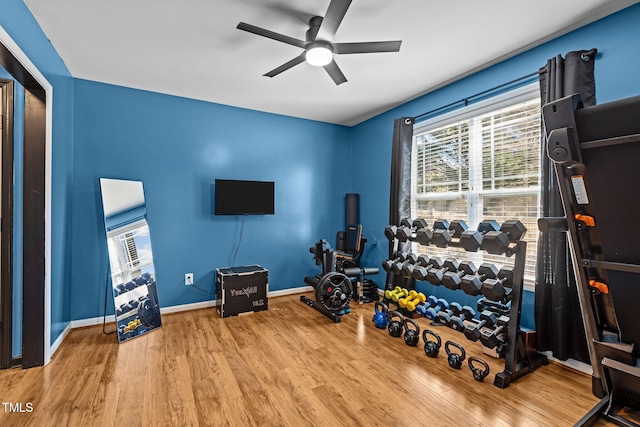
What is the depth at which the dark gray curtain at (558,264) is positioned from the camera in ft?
6.83

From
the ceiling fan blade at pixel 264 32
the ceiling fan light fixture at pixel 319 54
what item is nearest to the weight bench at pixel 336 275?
the ceiling fan light fixture at pixel 319 54

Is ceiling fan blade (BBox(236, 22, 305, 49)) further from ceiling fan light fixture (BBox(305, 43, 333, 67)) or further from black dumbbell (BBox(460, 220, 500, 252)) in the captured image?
black dumbbell (BBox(460, 220, 500, 252))

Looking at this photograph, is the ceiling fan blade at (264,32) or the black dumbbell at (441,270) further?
the black dumbbell at (441,270)

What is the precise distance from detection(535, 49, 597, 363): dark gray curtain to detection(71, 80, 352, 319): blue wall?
2751mm

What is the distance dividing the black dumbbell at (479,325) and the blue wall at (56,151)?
3.28 m

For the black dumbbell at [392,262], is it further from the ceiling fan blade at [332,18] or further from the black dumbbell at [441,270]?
the ceiling fan blade at [332,18]

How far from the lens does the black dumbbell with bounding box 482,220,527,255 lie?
2.08 meters

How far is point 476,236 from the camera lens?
2.24 metres

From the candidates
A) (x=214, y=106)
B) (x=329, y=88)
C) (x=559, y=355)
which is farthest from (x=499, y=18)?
(x=214, y=106)

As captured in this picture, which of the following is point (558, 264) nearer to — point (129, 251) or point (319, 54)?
point (319, 54)

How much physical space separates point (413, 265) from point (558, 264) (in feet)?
3.57

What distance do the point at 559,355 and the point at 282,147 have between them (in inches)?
141

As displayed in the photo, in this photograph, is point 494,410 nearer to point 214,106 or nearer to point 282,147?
point 282,147

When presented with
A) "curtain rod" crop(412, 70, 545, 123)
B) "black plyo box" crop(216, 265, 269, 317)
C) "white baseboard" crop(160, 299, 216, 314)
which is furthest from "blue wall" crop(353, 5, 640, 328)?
"white baseboard" crop(160, 299, 216, 314)
